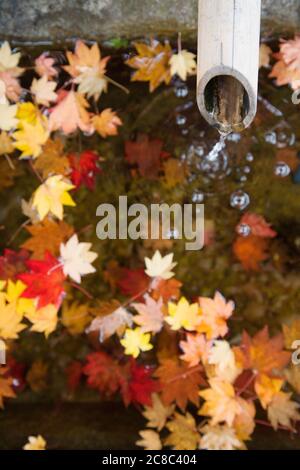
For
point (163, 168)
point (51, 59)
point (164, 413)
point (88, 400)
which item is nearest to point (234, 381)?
point (164, 413)

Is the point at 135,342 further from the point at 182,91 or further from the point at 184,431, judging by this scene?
the point at 182,91

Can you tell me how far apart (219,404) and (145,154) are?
99 cm

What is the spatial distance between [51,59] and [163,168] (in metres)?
0.59

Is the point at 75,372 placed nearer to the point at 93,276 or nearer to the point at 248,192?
the point at 93,276

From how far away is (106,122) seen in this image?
2.11m

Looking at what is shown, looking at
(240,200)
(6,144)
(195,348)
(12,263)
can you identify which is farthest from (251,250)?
(6,144)

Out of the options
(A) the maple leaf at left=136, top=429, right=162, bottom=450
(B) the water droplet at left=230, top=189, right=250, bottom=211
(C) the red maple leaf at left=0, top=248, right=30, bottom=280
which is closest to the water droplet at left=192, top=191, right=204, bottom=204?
(B) the water droplet at left=230, top=189, right=250, bottom=211

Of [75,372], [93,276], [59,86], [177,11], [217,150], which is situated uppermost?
[177,11]

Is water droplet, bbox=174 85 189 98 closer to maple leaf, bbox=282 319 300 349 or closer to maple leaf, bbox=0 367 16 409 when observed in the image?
maple leaf, bbox=282 319 300 349

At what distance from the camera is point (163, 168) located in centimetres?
211

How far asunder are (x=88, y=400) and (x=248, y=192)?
101cm

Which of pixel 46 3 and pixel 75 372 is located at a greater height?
pixel 46 3

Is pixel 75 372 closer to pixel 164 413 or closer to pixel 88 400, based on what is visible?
pixel 88 400

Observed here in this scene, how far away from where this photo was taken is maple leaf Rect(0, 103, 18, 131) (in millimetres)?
2074
